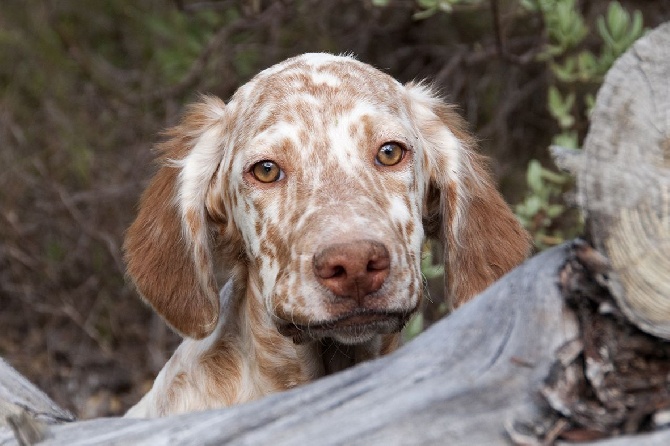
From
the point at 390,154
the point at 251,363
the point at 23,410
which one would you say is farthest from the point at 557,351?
the point at 251,363

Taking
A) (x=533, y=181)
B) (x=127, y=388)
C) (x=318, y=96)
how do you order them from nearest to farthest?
(x=318, y=96) → (x=533, y=181) → (x=127, y=388)

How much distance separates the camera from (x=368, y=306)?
2.29 m

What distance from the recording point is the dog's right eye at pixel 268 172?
2.72m

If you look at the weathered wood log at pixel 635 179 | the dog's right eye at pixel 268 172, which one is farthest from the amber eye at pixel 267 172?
the weathered wood log at pixel 635 179

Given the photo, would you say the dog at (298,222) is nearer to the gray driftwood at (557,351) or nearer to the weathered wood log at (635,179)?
the gray driftwood at (557,351)

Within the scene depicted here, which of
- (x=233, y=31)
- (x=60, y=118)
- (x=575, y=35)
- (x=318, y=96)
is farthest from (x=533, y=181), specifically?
(x=60, y=118)

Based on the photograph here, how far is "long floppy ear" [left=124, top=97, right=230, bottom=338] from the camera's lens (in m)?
2.90

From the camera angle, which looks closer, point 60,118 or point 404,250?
point 404,250

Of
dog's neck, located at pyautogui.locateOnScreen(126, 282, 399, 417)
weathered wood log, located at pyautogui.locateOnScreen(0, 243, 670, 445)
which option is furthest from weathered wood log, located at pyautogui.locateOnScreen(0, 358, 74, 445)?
dog's neck, located at pyautogui.locateOnScreen(126, 282, 399, 417)

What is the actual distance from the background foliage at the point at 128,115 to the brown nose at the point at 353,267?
2.83 meters

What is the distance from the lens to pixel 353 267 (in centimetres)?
223

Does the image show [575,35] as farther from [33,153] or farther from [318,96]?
[33,153]

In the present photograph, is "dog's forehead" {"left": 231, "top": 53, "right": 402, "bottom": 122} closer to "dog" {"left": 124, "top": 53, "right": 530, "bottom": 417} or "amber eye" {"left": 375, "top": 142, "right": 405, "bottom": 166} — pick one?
"dog" {"left": 124, "top": 53, "right": 530, "bottom": 417}

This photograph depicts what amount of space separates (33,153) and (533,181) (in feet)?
11.1
